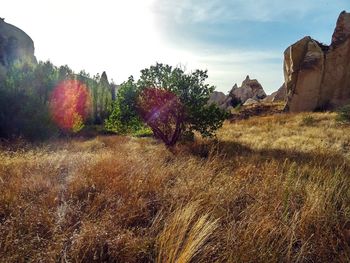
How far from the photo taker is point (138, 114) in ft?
42.4

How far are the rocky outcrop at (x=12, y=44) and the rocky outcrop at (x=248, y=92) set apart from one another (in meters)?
30.9

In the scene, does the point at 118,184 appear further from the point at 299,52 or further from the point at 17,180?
the point at 299,52

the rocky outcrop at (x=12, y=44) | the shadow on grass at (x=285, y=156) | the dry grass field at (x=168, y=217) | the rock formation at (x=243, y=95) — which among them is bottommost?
the shadow on grass at (x=285, y=156)

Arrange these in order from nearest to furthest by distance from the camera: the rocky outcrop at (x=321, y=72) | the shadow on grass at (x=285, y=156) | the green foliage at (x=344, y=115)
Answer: the shadow on grass at (x=285, y=156) → the green foliage at (x=344, y=115) → the rocky outcrop at (x=321, y=72)

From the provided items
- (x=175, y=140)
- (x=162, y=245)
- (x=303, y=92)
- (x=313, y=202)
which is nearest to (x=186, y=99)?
(x=175, y=140)

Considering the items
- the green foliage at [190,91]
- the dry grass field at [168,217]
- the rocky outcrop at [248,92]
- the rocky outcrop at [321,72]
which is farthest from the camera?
the rocky outcrop at [248,92]

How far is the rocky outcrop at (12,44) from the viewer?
46.4m

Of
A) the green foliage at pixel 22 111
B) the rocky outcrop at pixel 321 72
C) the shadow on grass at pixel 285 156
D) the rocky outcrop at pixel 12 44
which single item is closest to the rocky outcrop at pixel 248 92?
the rocky outcrop at pixel 321 72

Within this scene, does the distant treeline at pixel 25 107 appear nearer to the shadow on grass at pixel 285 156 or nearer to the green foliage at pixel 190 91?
the green foliage at pixel 190 91

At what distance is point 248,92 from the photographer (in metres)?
45.2

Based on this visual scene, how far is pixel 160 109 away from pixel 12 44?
45884 mm

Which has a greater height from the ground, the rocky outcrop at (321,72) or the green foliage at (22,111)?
the rocky outcrop at (321,72)

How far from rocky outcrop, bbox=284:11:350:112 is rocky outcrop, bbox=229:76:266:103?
19.8 metres

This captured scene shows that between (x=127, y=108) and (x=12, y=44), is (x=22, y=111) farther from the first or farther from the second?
(x=12, y=44)
